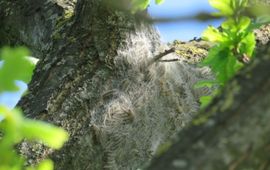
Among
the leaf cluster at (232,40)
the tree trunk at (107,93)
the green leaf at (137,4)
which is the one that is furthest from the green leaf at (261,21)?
the tree trunk at (107,93)

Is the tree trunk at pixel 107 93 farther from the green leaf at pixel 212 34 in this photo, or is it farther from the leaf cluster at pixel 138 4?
the green leaf at pixel 212 34

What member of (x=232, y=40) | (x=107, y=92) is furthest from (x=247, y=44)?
(x=107, y=92)

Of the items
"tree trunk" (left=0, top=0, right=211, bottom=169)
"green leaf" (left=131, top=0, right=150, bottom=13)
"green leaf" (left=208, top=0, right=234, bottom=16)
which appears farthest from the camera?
"tree trunk" (left=0, top=0, right=211, bottom=169)

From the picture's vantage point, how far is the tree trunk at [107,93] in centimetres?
165

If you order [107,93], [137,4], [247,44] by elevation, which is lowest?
[107,93]

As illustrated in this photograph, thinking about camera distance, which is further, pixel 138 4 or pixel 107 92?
pixel 107 92

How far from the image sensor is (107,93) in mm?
1718

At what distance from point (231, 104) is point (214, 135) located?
5cm

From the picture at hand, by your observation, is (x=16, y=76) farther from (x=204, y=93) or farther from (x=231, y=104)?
(x=204, y=93)

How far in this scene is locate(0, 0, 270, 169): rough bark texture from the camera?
165 centimetres

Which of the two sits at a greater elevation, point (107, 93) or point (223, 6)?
point (223, 6)

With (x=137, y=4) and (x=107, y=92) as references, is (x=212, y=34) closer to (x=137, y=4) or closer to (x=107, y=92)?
(x=137, y=4)

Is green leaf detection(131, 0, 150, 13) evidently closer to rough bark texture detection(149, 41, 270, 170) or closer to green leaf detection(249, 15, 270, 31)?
green leaf detection(249, 15, 270, 31)

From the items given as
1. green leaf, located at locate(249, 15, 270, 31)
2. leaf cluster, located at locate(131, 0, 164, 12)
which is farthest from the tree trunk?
green leaf, located at locate(249, 15, 270, 31)
